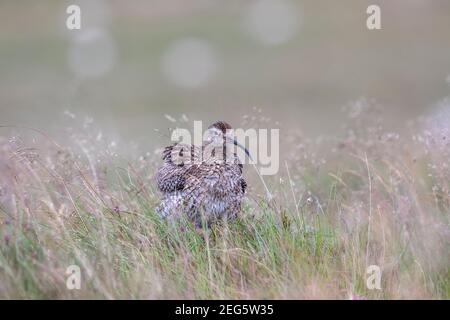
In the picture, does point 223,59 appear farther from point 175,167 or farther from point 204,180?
point 204,180

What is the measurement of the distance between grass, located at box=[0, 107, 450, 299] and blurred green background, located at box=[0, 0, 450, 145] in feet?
31.6

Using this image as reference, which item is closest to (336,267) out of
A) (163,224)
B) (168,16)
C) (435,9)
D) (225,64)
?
(163,224)

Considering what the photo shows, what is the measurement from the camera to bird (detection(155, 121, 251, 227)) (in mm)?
6914

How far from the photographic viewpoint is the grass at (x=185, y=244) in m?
5.55

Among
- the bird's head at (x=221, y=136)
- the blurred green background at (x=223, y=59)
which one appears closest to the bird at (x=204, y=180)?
the bird's head at (x=221, y=136)

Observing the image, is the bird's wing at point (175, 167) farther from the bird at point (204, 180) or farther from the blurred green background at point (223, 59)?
the blurred green background at point (223, 59)

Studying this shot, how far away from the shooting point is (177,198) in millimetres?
6953

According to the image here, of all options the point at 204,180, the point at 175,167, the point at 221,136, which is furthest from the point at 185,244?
the point at 221,136

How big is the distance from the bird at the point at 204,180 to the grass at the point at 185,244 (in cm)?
14

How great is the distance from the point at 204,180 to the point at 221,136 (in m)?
0.63

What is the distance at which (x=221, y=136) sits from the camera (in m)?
7.66

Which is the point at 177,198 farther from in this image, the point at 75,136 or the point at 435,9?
the point at 435,9

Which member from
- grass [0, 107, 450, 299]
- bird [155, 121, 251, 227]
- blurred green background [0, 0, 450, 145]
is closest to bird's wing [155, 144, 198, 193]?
bird [155, 121, 251, 227]
